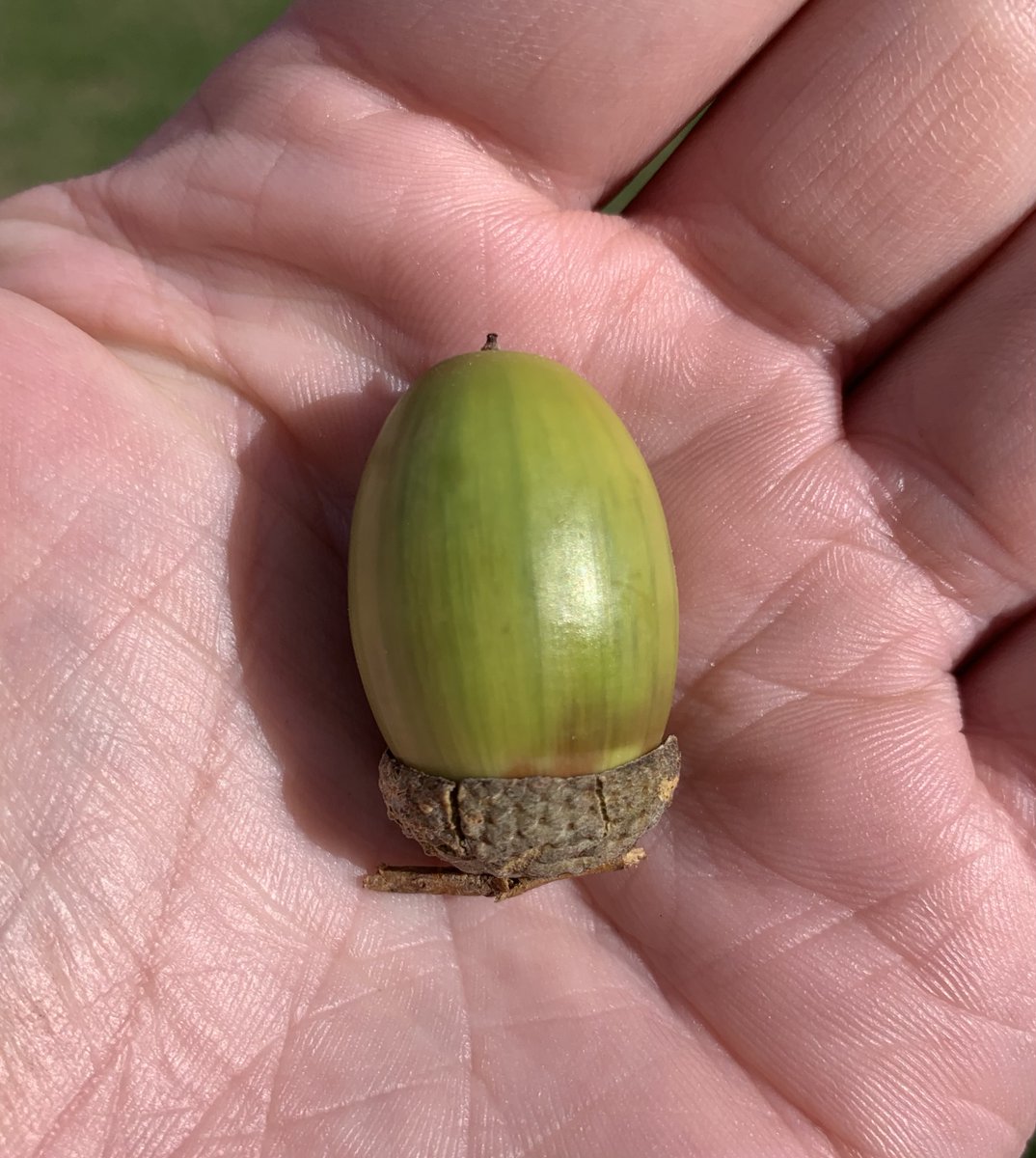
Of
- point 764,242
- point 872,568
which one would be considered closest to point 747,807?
point 872,568

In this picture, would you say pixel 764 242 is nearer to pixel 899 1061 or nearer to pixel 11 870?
pixel 899 1061

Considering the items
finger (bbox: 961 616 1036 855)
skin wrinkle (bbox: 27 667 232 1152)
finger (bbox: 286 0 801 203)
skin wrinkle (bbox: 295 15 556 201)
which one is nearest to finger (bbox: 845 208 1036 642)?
finger (bbox: 961 616 1036 855)

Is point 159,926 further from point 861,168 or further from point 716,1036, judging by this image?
point 861,168

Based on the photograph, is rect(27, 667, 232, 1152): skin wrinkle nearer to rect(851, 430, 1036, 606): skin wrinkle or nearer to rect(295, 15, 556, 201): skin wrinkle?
rect(295, 15, 556, 201): skin wrinkle

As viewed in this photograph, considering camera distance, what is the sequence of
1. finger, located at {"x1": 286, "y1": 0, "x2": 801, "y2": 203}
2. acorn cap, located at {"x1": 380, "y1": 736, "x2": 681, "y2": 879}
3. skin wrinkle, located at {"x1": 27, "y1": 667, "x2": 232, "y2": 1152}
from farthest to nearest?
finger, located at {"x1": 286, "y1": 0, "x2": 801, "y2": 203} < acorn cap, located at {"x1": 380, "y1": 736, "x2": 681, "y2": 879} < skin wrinkle, located at {"x1": 27, "y1": 667, "x2": 232, "y2": 1152}

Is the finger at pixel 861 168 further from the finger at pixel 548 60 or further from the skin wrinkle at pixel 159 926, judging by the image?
the skin wrinkle at pixel 159 926

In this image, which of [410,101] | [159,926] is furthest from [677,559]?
[159,926]
